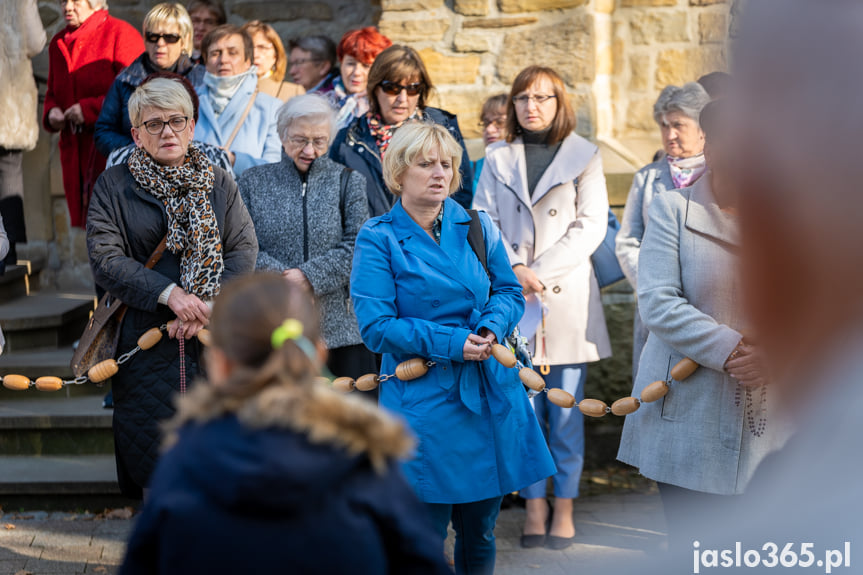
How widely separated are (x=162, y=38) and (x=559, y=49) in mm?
2448

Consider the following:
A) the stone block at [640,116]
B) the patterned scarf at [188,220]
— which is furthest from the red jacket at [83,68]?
the stone block at [640,116]

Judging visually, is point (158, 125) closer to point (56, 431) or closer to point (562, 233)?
point (562, 233)

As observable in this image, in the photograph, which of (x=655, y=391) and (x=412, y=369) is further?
(x=655, y=391)

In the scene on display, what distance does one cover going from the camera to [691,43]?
6504mm

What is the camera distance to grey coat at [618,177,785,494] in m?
3.42

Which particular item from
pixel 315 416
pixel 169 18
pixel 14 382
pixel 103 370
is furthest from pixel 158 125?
pixel 315 416

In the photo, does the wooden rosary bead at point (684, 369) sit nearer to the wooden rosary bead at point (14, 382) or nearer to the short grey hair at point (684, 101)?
the short grey hair at point (684, 101)

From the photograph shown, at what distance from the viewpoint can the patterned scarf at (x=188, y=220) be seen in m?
4.04

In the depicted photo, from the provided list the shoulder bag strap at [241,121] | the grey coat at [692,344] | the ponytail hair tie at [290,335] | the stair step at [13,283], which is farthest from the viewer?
the stair step at [13,283]

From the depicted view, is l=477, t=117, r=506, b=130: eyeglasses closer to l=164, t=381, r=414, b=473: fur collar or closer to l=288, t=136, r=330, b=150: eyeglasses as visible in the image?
l=288, t=136, r=330, b=150: eyeglasses

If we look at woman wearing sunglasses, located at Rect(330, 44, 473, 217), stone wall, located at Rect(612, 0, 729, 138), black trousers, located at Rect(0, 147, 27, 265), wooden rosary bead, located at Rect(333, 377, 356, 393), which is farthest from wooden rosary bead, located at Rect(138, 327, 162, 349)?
stone wall, located at Rect(612, 0, 729, 138)

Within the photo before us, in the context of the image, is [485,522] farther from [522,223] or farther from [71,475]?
[71,475]

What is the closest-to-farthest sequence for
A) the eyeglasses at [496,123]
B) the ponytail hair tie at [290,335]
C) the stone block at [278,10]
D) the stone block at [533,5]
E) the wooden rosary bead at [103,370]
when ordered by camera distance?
the ponytail hair tie at [290,335], the wooden rosary bead at [103,370], the eyeglasses at [496,123], the stone block at [533,5], the stone block at [278,10]

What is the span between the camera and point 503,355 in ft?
11.3
